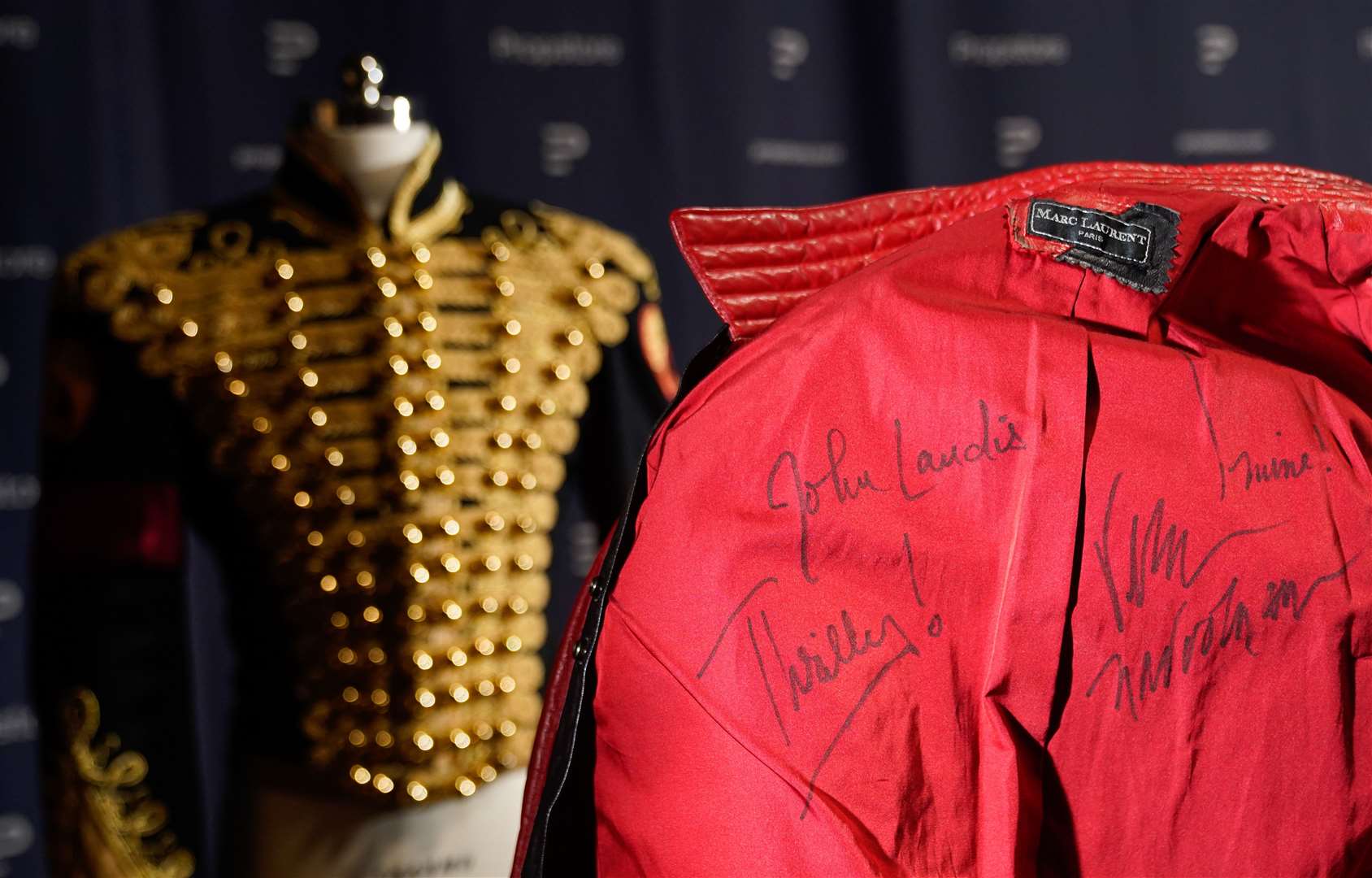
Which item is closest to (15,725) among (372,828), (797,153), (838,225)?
(372,828)

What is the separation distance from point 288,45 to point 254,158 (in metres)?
0.14

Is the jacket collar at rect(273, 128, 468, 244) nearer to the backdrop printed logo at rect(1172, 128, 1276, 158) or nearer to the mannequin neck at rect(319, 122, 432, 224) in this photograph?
the mannequin neck at rect(319, 122, 432, 224)

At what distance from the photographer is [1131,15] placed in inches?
66.7

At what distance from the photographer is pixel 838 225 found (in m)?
0.51

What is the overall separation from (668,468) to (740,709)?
93 millimetres

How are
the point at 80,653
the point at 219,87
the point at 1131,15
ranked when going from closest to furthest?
the point at 80,653 → the point at 219,87 → the point at 1131,15

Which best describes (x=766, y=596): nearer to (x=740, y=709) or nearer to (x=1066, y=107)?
(x=740, y=709)

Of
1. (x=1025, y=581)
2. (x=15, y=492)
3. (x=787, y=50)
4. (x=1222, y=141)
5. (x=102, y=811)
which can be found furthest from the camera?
(x=1222, y=141)

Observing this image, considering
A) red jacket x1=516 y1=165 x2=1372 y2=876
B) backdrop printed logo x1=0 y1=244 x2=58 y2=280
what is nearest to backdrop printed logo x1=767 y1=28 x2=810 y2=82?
backdrop printed logo x1=0 y1=244 x2=58 y2=280

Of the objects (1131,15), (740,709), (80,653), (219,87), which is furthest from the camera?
(1131,15)

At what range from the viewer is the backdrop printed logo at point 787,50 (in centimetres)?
161

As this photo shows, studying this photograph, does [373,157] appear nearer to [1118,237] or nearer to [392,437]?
[392,437]

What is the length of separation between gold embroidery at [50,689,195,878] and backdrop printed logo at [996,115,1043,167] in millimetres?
1326

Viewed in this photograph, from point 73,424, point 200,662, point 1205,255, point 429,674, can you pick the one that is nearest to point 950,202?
point 1205,255
